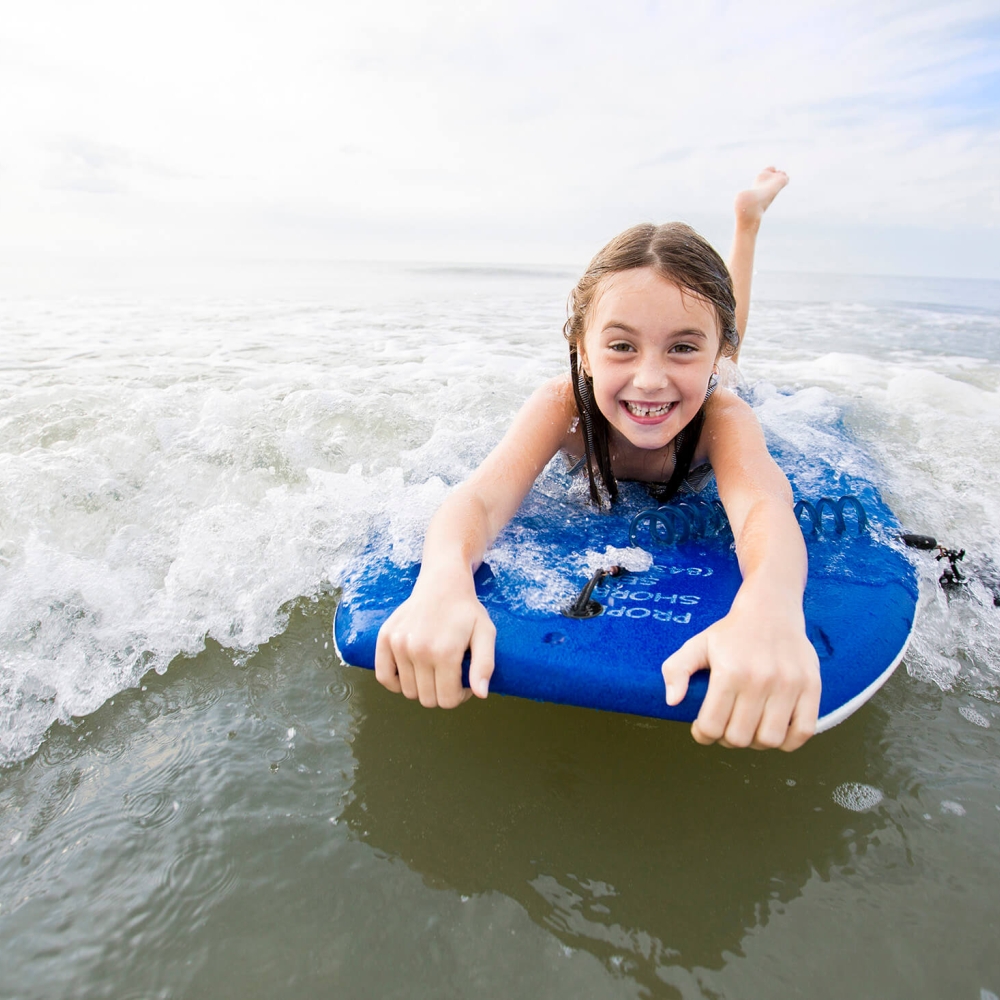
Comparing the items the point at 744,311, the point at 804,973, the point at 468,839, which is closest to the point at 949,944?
the point at 804,973

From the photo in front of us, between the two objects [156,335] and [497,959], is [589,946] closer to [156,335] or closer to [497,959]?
[497,959]

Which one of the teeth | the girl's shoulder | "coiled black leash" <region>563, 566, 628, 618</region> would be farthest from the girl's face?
"coiled black leash" <region>563, 566, 628, 618</region>

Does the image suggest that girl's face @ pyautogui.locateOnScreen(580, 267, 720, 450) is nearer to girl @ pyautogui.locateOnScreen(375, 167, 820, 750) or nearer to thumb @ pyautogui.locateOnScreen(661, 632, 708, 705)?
girl @ pyautogui.locateOnScreen(375, 167, 820, 750)

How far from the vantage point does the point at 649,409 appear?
1.94 meters

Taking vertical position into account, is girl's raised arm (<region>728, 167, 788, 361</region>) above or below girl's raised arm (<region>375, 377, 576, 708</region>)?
above

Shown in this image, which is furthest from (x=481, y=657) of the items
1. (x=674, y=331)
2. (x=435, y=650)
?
(x=674, y=331)

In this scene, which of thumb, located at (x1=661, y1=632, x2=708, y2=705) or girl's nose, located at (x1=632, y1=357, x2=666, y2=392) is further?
girl's nose, located at (x1=632, y1=357, x2=666, y2=392)

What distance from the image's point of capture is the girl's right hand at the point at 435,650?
135 cm

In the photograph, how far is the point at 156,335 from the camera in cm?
715

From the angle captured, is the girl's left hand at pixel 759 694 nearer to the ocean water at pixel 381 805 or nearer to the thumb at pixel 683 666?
the thumb at pixel 683 666

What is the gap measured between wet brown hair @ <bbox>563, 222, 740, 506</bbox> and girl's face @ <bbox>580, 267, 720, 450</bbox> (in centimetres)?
4

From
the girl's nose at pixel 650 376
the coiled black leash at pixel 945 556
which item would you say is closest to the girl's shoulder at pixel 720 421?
Answer: the girl's nose at pixel 650 376

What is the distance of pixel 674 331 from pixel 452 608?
990mm

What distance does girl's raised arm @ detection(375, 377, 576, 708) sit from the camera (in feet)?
4.45
